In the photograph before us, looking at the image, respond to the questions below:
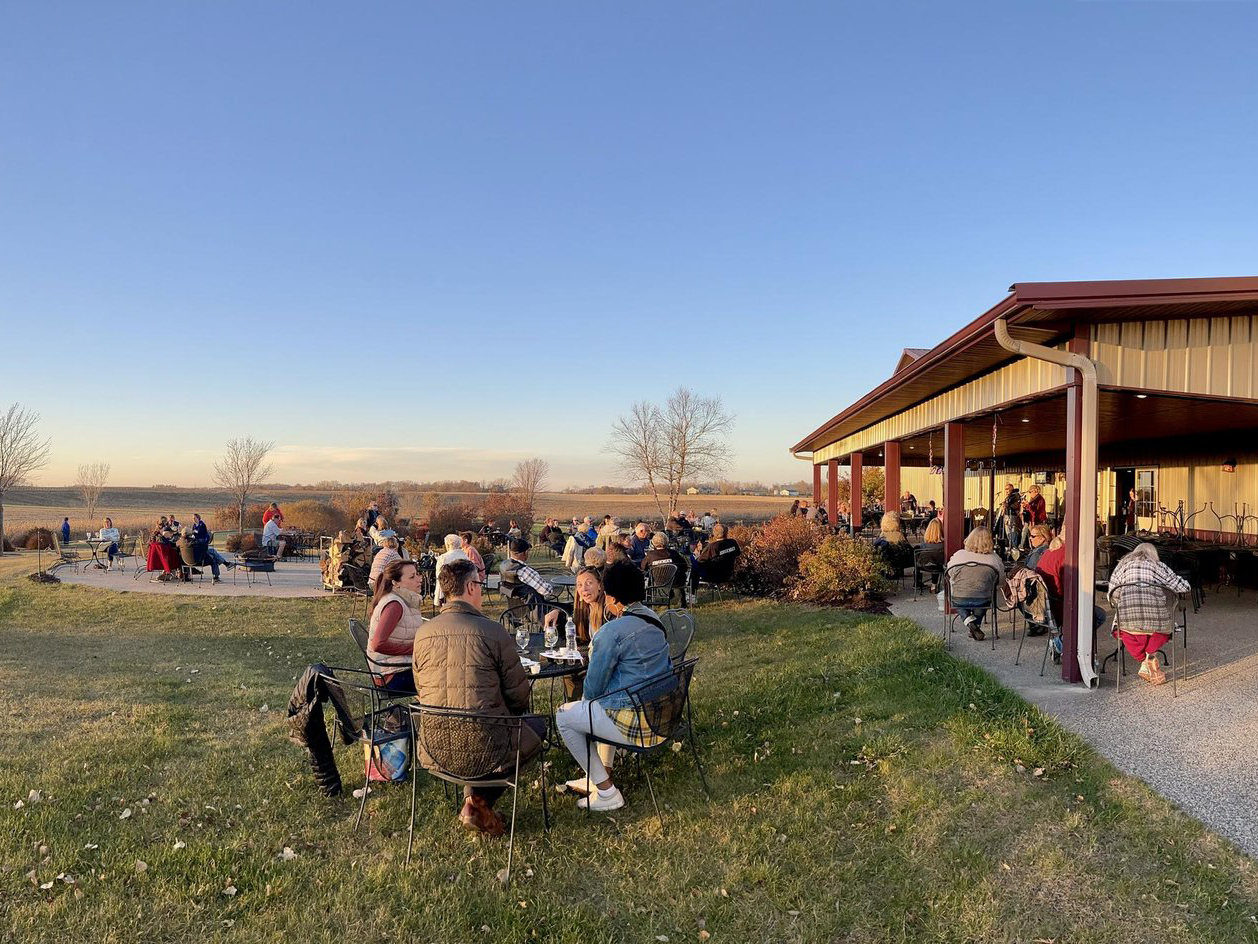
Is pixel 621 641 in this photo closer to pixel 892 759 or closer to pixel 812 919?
pixel 812 919

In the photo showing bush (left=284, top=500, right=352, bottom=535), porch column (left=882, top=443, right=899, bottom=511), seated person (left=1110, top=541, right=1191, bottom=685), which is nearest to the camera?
seated person (left=1110, top=541, right=1191, bottom=685)

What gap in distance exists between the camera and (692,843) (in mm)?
3842

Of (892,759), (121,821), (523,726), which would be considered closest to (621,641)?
(523,726)

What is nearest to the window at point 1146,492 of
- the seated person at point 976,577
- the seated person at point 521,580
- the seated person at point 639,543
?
the seated person at point 976,577

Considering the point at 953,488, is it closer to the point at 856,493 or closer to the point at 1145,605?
the point at 1145,605

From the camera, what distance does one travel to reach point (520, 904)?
331cm

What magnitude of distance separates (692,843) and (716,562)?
7.71 meters

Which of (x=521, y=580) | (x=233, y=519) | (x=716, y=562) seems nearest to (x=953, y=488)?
(x=716, y=562)

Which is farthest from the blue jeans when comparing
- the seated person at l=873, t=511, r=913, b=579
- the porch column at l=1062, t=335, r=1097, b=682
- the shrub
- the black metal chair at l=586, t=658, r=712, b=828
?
the shrub

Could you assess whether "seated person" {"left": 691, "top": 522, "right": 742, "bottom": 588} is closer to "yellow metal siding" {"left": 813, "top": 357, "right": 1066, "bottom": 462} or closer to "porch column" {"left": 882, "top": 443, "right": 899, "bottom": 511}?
"yellow metal siding" {"left": 813, "top": 357, "right": 1066, "bottom": 462}

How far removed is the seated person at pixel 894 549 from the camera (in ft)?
37.1

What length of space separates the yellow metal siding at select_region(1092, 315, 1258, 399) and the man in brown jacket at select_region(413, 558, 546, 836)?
504cm

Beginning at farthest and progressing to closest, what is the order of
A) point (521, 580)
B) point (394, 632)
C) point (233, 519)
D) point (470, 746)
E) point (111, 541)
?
point (233, 519) < point (111, 541) < point (521, 580) < point (394, 632) < point (470, 746)

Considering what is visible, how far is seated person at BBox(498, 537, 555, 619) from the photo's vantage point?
768 cm
